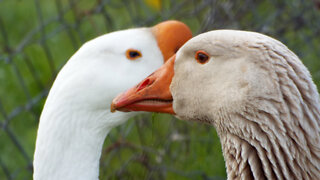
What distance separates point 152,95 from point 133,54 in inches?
13.9

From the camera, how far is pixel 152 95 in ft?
5.98

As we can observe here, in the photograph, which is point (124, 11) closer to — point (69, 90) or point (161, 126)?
point (161, 126)

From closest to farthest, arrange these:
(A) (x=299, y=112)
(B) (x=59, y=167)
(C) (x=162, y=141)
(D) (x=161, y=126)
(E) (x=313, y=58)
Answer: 1. (A) (x=299, y=112)
2. (B) (x=59, y=167)
3. (C) (x=162, y=141)
4. (D) (x=161, y=126)
5. (E) (x=313, y=58)

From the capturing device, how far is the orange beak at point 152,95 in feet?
5.95

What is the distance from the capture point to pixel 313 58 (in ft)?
13.7

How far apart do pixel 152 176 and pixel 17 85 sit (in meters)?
1.43

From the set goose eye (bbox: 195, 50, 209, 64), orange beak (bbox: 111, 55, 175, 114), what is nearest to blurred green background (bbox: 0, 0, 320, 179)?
orange beak (bbox: 111, 55, 175, 114)

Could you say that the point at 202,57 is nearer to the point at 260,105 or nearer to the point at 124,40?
the point at 260,105

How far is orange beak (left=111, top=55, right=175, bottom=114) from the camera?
1.81 m

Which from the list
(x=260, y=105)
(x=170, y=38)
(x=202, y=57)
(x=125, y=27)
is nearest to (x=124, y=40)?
(x=170, y=38)

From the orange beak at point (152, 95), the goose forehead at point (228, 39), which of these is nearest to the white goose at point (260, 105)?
the goose forehead at point (228, 39)

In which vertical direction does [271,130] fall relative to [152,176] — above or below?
above

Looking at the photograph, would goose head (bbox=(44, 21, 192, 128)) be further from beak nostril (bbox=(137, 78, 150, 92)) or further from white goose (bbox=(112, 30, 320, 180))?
white goose (bbox=(112, 30, 320, 180))

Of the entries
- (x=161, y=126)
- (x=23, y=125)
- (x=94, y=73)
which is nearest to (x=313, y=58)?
(x=161, y=126)
